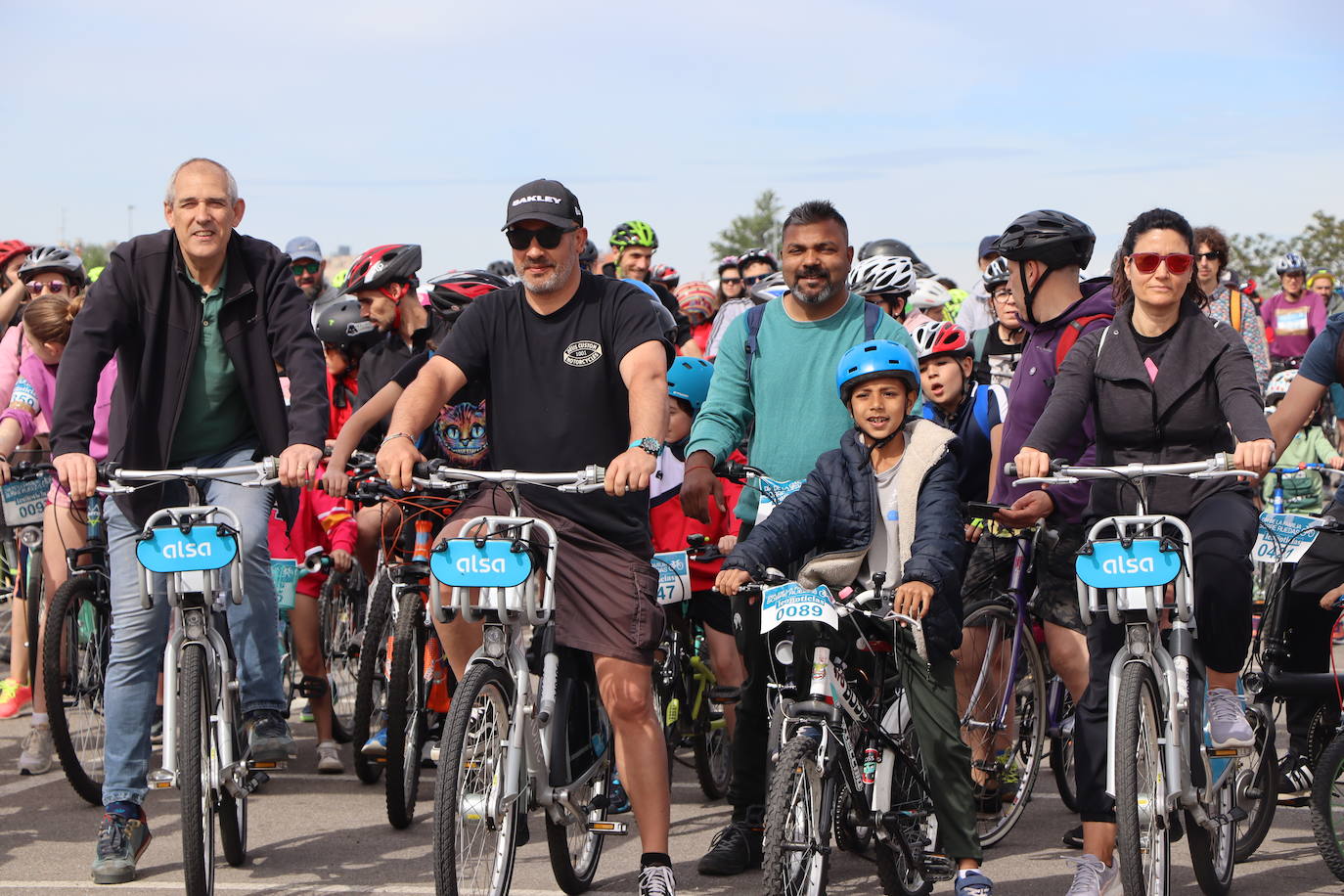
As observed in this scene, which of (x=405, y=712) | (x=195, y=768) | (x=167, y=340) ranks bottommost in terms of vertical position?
(x=405, y=712)

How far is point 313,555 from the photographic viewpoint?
8.37 metres

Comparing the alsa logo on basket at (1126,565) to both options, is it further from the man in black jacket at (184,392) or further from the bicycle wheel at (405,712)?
the bicycle wheel at (405,712)

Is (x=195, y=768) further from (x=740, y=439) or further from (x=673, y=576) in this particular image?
(x=740, y=439)

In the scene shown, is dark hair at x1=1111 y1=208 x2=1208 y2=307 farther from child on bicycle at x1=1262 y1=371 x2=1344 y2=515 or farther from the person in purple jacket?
child on bicycle at x1=1262 y1=371 x2=1344 y2=515

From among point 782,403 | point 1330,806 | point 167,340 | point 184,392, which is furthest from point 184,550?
point 1330,806

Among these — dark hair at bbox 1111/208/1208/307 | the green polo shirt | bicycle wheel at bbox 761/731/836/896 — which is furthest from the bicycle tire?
the green polo shirt

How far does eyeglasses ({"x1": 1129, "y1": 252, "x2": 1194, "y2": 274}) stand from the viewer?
5449 millimetres

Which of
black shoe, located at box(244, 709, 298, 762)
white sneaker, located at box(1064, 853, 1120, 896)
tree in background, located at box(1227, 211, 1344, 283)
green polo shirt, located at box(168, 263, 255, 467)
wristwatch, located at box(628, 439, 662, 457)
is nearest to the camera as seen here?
wristwatch, located at box(628, 439, 662, 457)

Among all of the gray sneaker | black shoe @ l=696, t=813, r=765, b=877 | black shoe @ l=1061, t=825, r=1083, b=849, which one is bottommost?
black shoe @ l=1061, t=825, r=1083, b=849

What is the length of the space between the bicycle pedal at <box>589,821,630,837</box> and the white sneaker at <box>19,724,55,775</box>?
12.2ft

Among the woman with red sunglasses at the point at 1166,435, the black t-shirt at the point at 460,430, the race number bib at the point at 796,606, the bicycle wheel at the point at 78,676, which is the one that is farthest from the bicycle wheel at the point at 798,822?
the bicycle wheel at the point at 78,676

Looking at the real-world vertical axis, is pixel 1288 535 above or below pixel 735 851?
above

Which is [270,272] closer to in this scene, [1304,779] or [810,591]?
[810,591]

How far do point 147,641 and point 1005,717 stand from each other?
131 inches
